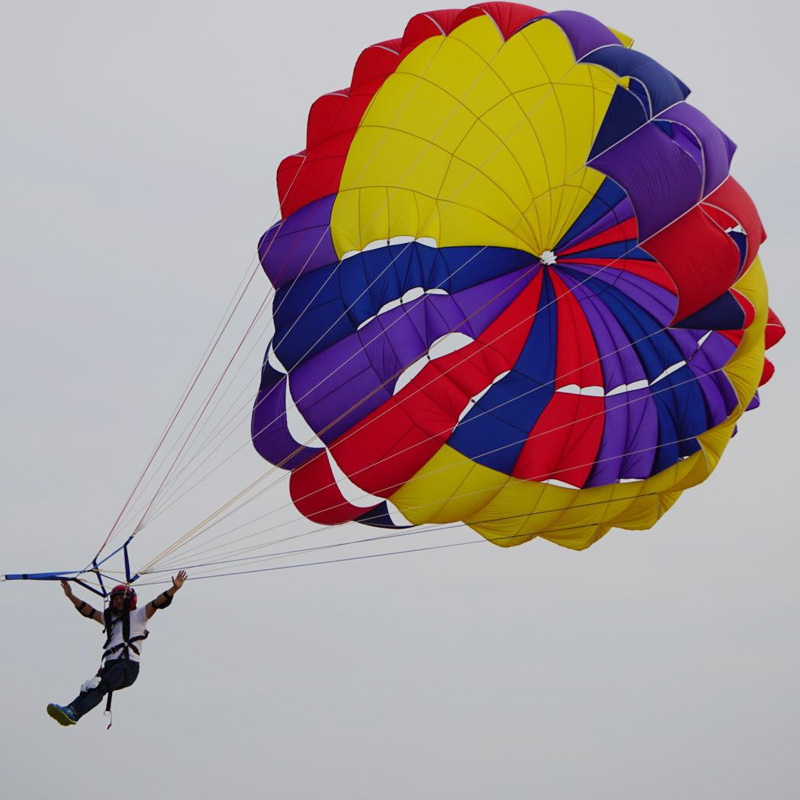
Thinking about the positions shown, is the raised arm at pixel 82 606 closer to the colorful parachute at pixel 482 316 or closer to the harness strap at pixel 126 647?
the harness strap at pixel 126 647

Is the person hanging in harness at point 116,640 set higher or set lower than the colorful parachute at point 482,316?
lower

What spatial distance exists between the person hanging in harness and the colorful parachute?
2287 millimetres

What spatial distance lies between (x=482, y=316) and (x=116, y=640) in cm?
431

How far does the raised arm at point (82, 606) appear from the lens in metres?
13.5

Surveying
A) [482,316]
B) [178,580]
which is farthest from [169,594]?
[482,316]

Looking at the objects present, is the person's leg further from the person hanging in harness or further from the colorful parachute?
the colorful parachute

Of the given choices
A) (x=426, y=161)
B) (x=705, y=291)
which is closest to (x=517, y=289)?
(x=426, y=161)

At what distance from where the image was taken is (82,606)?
13.6m

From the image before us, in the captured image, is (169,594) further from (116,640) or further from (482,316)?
(482,316)

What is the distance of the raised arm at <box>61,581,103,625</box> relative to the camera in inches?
532

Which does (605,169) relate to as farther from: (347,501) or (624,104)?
(347,501)

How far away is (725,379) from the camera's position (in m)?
14.9

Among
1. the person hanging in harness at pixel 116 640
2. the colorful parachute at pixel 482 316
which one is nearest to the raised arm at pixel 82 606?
the person hanging in harness at pixel 116 640

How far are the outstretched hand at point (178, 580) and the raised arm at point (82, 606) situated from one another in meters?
0.78
